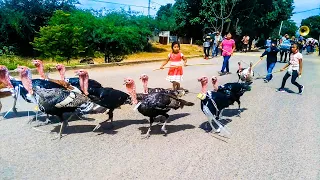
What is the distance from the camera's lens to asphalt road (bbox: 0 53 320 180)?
13.5ft

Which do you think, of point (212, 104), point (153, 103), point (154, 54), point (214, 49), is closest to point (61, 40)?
point (214, 49)

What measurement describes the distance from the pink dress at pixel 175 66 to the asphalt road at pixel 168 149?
135 centimetres

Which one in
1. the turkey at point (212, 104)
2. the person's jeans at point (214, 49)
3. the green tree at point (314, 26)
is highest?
the green tree at point (314, 26)

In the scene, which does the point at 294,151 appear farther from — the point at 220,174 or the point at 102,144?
the point at 102,144

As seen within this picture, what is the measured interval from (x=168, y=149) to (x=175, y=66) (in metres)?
3.69

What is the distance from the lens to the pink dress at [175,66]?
8164mm

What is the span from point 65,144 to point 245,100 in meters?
5.40

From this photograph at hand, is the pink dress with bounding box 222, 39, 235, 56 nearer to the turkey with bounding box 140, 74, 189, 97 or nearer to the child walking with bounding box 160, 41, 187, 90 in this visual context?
the child walking with bounding box 160, 41, 187, 90

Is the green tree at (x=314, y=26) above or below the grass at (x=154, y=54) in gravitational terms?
above

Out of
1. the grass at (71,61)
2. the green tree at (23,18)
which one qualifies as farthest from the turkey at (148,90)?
the green tree at (23,18)

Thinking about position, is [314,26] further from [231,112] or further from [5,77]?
[5,77]

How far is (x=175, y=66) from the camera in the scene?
323 inches

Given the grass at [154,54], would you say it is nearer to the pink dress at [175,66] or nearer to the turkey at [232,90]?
the pink dress at [175,66]

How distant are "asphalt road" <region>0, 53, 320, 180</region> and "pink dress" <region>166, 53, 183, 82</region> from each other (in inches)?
53.2
